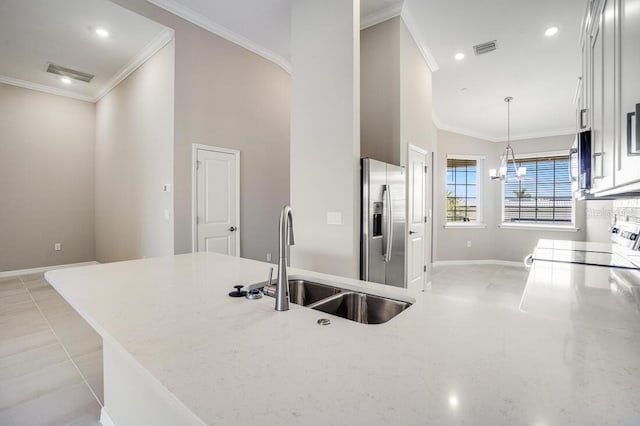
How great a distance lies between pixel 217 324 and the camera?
96cm

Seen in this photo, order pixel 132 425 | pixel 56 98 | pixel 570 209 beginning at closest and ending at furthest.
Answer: pixel 132 425 < pixel 56 98 < pixel 570 209

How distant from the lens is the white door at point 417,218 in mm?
3535

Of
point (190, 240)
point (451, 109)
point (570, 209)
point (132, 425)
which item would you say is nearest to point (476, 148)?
point (451, 109)

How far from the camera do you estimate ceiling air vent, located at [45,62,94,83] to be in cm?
446

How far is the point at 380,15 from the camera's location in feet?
10.7

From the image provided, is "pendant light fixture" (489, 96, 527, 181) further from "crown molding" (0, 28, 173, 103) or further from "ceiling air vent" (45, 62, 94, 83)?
"ceiling air vent" (45, 62, 94, 83)

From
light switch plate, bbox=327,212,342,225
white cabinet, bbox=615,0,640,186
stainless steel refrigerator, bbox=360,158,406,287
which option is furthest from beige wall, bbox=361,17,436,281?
white cabinet, bbox=615,0,640,186

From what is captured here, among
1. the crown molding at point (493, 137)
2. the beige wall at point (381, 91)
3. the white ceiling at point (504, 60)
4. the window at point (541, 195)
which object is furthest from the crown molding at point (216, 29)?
the window at point (541, 195)

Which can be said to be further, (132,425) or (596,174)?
(596,174)

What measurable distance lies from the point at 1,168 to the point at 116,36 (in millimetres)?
3261

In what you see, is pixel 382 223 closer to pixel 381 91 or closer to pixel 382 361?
pixel 381 91

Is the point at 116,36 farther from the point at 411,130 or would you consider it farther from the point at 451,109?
the point at 451,109

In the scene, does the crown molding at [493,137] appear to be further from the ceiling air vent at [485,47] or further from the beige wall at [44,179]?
the beige wall at [44,179]

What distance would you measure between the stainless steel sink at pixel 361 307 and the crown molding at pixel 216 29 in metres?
3.86
